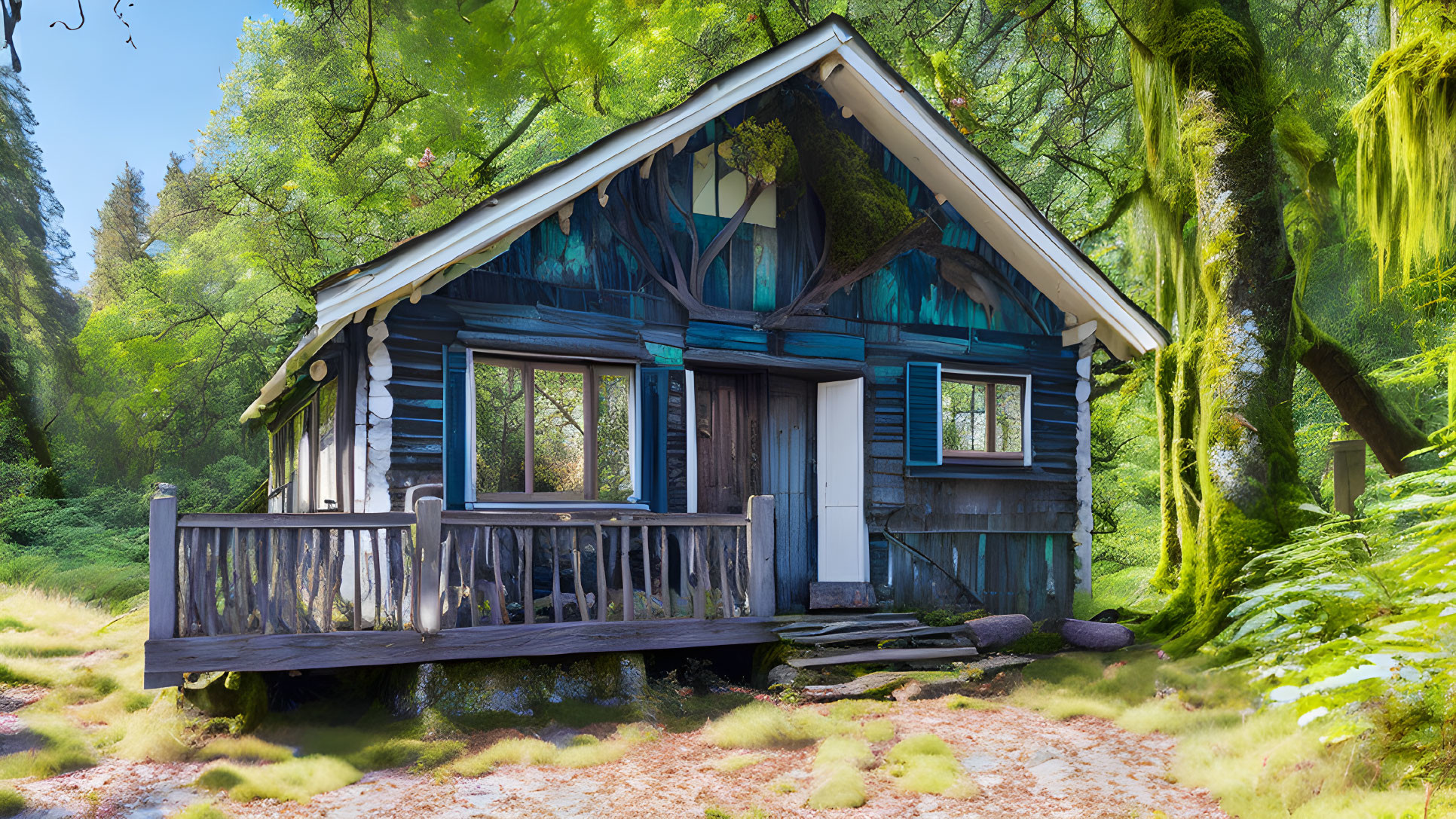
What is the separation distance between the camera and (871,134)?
11258mm

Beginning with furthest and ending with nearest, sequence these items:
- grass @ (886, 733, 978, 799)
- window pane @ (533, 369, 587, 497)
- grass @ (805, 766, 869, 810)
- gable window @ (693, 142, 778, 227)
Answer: gable window @ (693, 142, 778, 227), window pane @ (533, 369, 587, 497), grass @ (886, 733, 978, 799), grass @ (805, 766, 869, 810)

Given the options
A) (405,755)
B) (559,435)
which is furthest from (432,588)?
(559,435)

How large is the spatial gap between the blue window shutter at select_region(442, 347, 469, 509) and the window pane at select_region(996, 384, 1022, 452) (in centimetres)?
642

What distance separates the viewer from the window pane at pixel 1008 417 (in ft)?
38.6

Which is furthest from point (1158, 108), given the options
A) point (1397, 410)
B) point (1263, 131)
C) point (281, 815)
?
point (281, 815)

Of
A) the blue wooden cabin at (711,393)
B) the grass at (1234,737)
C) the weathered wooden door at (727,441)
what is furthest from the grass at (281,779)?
the grass at (1234,737)

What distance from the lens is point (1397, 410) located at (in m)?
14.4

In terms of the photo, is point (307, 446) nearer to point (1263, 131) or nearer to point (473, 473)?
point (473, 473)

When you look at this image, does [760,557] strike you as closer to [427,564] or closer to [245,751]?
[427,564]

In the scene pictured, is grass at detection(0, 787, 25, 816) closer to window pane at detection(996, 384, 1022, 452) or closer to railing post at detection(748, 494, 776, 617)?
railing post at detection(748, 494, 776, 617)

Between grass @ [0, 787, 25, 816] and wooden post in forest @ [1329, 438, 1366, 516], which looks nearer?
grass @ [0, 787, 25, 816]

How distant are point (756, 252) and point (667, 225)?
1118 millimetres

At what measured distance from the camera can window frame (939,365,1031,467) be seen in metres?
11.4

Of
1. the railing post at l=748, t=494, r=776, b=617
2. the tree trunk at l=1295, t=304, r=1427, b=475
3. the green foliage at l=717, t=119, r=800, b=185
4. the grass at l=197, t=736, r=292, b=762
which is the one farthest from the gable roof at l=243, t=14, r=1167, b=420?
the tree trunk at l=1295, t=304, r=1427, b=475
